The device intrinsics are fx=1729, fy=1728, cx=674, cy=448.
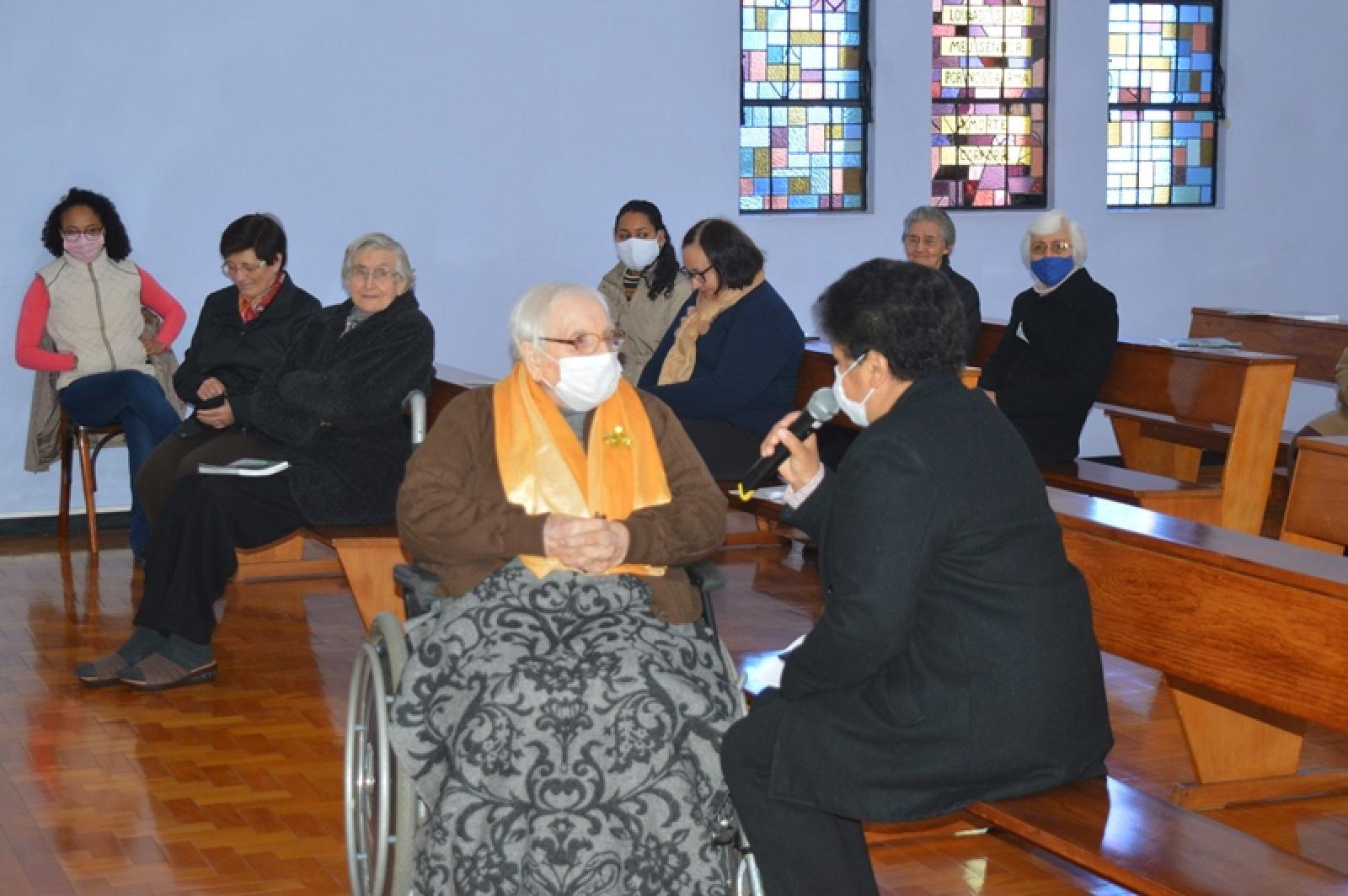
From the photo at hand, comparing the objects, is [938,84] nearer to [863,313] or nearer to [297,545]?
[297,545]

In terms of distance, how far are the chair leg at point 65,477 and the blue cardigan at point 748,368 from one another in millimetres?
2775

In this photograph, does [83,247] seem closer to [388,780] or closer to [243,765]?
[243,765]

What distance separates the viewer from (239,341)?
5.90 meters

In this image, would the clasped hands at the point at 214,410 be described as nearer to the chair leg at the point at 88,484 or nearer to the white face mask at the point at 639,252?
the chair leg at the point at 88,484

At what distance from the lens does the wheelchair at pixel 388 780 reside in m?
2.95

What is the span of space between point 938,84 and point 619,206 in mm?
1849

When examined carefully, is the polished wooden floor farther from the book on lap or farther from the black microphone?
the black microphone

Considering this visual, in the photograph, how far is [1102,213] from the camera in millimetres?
9008

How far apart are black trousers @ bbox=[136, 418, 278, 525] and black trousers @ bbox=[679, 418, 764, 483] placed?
4.50 feet

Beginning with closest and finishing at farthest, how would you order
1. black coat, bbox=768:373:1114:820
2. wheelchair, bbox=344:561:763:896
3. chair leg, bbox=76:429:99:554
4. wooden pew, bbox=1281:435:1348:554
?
black coat, bbox=768:373:1114:820
wheelchair, bbox=344:561:763:896
wooden pew, bbox=1281:435:1348:554
chair leg, bbox=76:429:99:554

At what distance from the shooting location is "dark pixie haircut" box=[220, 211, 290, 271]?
19.0 ft

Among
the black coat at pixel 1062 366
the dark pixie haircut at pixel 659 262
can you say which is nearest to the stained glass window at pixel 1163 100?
the dark pixie haircut at pixel 659 262

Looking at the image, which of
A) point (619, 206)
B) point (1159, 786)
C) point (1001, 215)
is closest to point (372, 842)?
point (1159, 786)


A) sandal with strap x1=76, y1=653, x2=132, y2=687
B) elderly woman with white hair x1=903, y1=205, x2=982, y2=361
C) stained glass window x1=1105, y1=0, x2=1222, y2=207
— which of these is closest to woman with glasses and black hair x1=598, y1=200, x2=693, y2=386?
elderly woman with white hair x1=903, y1=205, x2=982, y2=361
